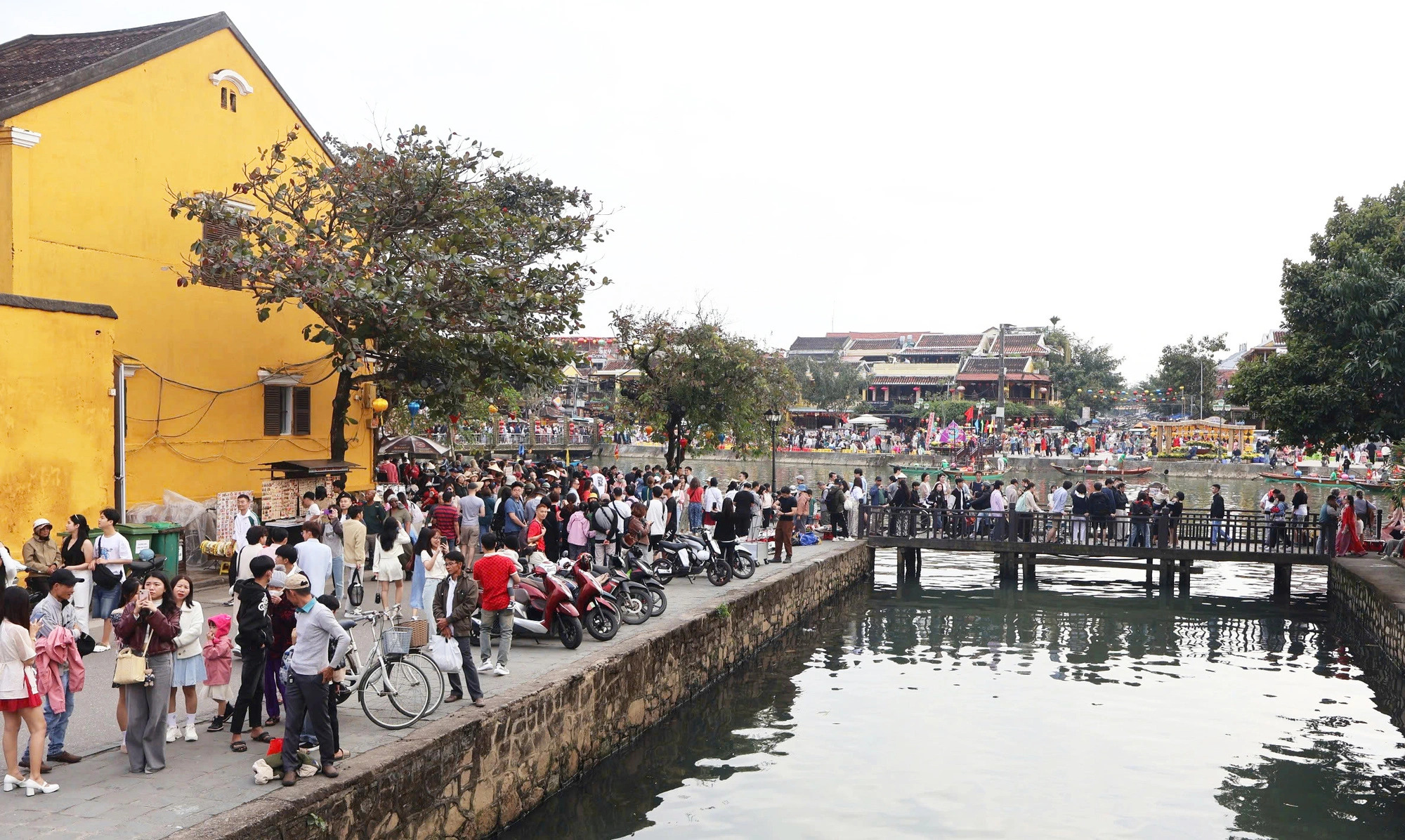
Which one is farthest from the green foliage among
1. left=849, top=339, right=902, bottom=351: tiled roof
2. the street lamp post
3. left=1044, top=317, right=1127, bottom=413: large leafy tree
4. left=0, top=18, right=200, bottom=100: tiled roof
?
left=0, top=18, right=200, bottom=100: tiled roof

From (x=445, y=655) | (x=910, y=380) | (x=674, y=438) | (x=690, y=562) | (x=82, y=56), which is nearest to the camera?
(x=445, y=655)

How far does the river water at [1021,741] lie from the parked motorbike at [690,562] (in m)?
1.53

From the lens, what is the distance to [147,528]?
14.5m

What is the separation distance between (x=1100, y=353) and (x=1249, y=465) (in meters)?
27.3

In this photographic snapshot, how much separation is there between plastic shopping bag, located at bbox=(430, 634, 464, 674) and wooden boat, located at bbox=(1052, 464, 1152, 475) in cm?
5310

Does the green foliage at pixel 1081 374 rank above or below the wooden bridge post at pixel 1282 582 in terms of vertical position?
above

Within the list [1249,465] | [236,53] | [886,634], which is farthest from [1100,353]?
[236,53]

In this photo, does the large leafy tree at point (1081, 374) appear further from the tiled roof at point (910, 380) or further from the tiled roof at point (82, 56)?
the tiled roof at point (82, 56)

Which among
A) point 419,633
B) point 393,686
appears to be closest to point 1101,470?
point 419,633

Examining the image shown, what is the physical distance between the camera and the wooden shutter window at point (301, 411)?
834 inches

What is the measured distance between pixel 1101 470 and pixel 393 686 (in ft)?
183

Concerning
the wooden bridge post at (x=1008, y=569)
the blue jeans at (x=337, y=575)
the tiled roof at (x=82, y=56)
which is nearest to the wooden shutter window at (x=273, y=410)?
the tiled roof at (x=82, y=56)

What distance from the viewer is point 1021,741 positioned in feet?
44.9

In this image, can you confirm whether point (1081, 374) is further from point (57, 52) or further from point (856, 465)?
point (57, 52)
